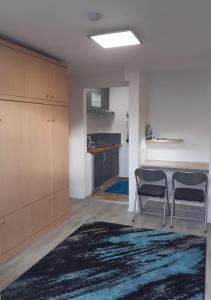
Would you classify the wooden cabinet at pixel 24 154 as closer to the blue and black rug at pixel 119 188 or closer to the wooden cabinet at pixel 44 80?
A: the wooden cabinet at pixel 44 80

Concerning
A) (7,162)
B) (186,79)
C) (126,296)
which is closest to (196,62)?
(186,79)

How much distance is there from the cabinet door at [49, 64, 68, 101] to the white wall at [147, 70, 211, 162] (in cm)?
169

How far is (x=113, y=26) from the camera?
2.30m

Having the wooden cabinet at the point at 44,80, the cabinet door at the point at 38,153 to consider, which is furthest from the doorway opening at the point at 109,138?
the cabinet door at the point at 38,153

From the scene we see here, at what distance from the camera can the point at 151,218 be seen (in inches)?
154

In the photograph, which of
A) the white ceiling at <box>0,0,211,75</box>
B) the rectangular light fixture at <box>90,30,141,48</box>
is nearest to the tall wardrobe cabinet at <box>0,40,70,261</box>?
the white ceiling at <box>0,0,211,75</box>

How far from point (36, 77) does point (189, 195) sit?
2543 millimetres

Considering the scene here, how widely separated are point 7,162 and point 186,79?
3209 millimetres

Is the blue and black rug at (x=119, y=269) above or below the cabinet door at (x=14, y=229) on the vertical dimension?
below

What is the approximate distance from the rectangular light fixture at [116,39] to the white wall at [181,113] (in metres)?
1.86

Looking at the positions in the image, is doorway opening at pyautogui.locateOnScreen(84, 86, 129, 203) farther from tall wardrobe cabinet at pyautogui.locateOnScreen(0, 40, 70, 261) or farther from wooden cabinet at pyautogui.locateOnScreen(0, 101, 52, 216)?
wooden cabinet at pyautogui.locateOnScreen(0, 101, 52, 216)

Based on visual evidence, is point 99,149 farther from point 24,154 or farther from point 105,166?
point 24,154

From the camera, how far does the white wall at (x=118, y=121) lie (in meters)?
6.32

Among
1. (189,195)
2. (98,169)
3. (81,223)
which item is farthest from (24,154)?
(98,169)
